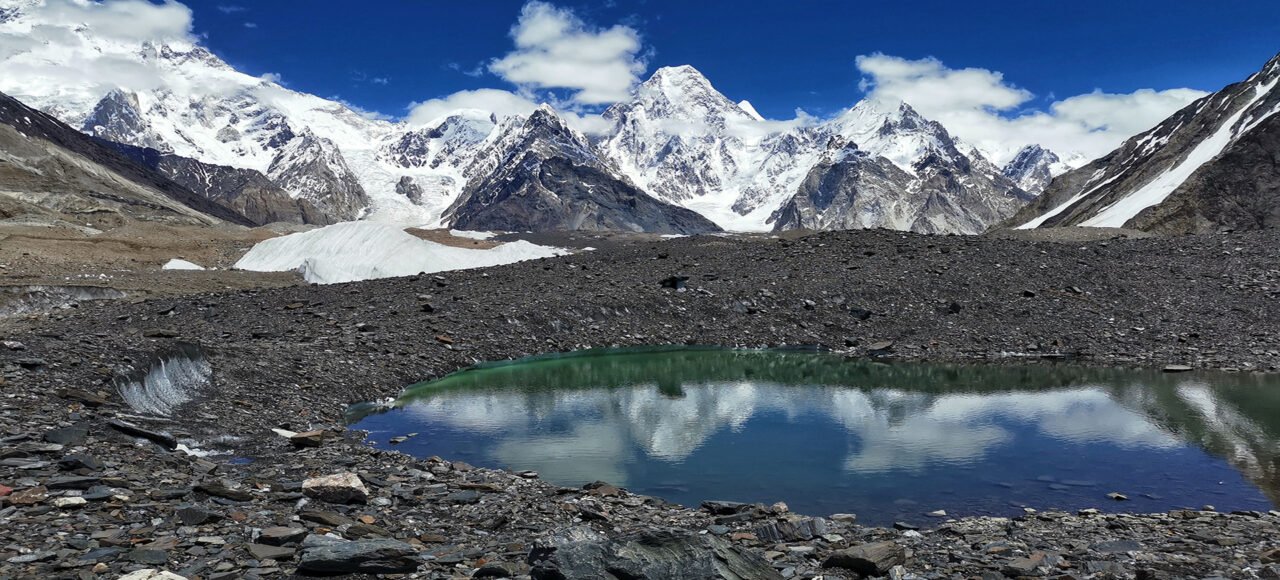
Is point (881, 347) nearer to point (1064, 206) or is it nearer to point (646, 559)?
point (646, 559)

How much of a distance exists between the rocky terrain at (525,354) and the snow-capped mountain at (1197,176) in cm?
3342

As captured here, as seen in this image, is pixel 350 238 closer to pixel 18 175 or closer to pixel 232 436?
pixel 232 436

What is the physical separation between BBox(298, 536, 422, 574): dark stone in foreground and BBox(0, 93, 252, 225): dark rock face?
107173 mm

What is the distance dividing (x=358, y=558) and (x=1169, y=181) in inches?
3634

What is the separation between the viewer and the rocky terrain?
9352 mm

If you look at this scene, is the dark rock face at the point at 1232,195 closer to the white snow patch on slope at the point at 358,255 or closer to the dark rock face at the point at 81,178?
the white snow patch on slope at the point at 358,255

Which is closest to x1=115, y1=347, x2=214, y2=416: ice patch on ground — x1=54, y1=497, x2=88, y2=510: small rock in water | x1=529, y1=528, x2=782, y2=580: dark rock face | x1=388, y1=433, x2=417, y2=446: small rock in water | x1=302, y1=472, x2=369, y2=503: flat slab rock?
x1=388, y1=433, x2=417, y2=446: small rock in water

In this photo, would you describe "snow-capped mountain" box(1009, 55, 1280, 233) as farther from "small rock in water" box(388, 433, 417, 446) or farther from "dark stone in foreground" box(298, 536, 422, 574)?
"dark stone in foreground" box(298, 536, 422, 574)

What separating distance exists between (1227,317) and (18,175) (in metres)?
127

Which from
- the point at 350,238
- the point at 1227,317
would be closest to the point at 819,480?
the point at 1227,317

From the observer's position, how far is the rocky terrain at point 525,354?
30.7 feet

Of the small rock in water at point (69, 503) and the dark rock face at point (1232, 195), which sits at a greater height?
the dark rock face at point (1232, 195)

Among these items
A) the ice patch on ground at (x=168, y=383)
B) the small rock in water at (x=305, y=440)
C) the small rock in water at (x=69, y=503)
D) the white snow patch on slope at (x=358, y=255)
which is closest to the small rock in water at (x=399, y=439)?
the small rock in water at (x=305, y=440)

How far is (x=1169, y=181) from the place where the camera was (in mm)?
81125
